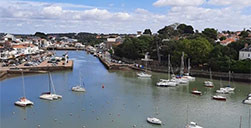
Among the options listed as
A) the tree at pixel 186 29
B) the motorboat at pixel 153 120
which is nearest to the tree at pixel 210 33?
the tree at pixel 186 29

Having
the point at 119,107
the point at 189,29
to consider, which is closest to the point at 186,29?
the point at 189,29

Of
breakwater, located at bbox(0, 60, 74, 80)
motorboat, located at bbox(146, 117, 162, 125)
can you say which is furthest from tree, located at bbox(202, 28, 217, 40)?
motorboat, located at bbox(146, 117, 162, 125)

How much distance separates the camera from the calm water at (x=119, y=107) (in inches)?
758

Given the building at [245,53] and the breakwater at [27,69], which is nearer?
the building at [245,53]

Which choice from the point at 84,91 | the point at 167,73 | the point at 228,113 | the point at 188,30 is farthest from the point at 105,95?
the point at 188,30

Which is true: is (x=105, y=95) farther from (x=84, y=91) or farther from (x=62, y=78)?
(x=62, y=78)

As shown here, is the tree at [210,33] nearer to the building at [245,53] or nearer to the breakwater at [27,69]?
the building at [245,53]

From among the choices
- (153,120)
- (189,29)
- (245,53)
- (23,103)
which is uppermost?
(189,29)

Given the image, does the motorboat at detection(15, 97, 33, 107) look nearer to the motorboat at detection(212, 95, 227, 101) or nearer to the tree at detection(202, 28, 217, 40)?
the motorboat at detection(212, 95, 227, 101)

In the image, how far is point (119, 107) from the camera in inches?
902

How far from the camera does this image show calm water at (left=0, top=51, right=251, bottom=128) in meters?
19.3

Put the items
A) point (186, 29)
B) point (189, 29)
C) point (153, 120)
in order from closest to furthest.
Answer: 1. point (153, 120)
2. point (189, 29)
3. point (186, 29)

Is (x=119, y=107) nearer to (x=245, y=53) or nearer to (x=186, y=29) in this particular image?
(x=245, y=53)

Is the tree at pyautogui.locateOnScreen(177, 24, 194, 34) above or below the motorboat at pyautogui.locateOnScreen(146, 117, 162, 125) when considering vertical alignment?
above
